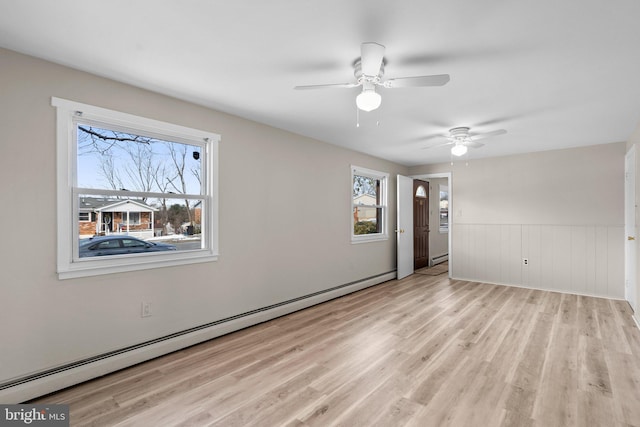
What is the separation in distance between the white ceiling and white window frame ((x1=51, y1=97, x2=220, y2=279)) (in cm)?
32

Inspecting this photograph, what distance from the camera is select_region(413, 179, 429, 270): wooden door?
7031mm

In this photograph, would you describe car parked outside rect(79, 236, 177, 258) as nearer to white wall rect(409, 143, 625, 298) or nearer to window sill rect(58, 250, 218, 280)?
window sill rect(58, 250, 218, 280)

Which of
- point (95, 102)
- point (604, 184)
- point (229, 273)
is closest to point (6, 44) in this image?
point (95, 102)

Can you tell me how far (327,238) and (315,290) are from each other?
0.78 m

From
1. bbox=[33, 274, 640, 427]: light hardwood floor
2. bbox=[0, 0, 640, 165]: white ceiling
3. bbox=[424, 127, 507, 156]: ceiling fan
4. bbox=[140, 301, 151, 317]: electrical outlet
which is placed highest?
bbox=[0, 0, 640, 165]: white ceiling

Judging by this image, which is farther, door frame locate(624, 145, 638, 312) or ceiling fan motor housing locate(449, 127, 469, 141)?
door frame locate(624, 145, 638, 312)

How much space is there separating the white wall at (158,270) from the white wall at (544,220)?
108 inches

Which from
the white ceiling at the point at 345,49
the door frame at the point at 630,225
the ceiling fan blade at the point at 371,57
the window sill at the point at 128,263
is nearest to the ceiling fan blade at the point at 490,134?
the white ceiling at the point at 345,49

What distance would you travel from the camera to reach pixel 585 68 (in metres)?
2.29

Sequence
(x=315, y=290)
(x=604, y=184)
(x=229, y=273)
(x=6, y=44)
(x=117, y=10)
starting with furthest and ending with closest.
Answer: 1. (x=604, y=184)
2. (x=315, y=290)
3. (x=229, y=273)
4. (x=6, y=44)
5. (x=117, y=10)

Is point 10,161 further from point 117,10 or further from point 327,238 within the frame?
point 327,238

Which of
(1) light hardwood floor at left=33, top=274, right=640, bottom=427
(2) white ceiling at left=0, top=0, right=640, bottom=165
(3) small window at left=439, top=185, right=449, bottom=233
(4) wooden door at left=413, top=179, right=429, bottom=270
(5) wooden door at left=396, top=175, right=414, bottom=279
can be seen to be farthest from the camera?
(3) small window at left=439, top=185, right=449, bottom=233

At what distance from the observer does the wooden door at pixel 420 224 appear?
7031 millimetres

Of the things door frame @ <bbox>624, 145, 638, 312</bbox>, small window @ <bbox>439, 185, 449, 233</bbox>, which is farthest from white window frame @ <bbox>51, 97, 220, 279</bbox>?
small window @ <bbox>439, 185, 449, 233</bbox>
